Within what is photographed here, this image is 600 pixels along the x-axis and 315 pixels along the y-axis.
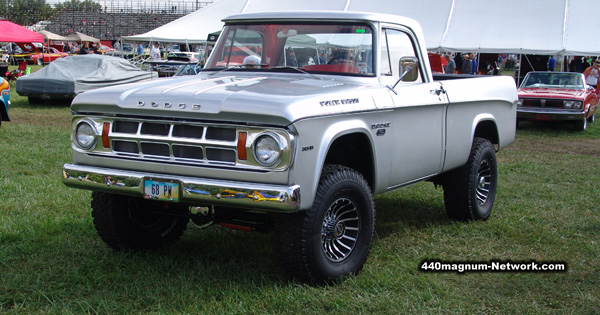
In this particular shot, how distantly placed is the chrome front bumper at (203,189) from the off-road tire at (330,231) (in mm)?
308

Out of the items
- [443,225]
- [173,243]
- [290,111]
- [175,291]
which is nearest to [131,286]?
[175,291]

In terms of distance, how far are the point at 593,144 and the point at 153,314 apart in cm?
1155

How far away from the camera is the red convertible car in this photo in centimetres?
1438

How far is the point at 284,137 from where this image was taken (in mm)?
3756

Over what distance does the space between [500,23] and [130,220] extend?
19.2 m

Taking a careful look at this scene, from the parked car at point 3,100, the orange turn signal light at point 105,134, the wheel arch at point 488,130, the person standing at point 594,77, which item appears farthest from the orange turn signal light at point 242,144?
the person standing at point 594,77

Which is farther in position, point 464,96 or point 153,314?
point 464,96

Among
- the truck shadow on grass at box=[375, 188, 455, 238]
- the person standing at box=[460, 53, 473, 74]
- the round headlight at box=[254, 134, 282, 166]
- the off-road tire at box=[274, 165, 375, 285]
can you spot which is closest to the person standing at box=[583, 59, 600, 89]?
the person standing at box=[460, 53, 473, 74]

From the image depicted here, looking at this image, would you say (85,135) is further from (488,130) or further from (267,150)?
(488,130)

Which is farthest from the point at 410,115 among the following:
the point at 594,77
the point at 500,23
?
the point at 500,23

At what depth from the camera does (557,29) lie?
66.8 ft

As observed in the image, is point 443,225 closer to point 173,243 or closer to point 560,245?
point 560,245

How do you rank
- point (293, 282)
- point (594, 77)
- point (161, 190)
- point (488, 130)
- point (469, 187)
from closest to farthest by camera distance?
point (161, 190)
point (293, 282)
point (469, 187)
point (488, 130)
point (594, 77)

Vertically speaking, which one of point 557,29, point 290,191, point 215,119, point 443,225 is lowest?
point 443,225
